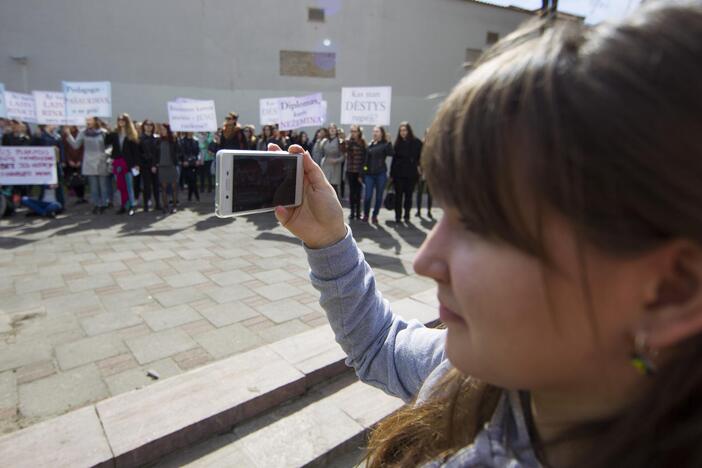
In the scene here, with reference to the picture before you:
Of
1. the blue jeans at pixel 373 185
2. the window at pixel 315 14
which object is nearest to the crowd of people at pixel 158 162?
the blue jeans at pixel 373 185

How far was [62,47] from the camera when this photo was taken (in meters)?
14.2

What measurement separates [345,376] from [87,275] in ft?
11.2

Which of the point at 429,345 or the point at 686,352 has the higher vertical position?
the point at 686,352

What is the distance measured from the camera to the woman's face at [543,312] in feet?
1.63

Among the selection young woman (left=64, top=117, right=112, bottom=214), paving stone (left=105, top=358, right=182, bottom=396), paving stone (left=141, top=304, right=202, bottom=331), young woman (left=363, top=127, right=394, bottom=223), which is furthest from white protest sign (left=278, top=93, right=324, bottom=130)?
paving stone (left=105, top=358, right=182, bottom=396)

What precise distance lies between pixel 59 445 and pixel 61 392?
622 mm

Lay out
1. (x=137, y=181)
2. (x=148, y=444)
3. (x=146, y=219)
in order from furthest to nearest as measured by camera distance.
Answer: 1. (x=137, y=181)
2. (x=146, y=219)
3. (x=148, y=444)

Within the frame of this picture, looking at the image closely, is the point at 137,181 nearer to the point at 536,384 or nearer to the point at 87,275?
the point at 87,275

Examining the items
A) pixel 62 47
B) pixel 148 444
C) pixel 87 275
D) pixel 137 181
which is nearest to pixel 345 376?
pixel 148 444

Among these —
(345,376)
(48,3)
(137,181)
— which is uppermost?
(48,3)

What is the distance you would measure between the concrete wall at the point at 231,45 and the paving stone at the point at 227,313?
12.5 metres

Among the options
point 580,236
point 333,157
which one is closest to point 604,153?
point 580,236

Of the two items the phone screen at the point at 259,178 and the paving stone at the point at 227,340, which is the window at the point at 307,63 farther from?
the phone screen at the point at 259,178

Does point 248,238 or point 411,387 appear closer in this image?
point 411,387
